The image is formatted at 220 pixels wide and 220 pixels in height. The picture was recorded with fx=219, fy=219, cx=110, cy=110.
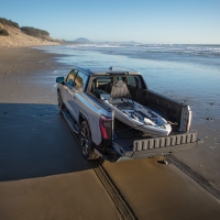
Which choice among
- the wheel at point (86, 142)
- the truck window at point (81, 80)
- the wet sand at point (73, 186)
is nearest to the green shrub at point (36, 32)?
the truck window at point (81, 80)

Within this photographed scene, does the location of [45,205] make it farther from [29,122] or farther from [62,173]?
[29,122]

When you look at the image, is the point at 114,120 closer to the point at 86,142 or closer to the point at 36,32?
the point at 86,142

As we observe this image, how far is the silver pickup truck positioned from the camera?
3508 millimetres

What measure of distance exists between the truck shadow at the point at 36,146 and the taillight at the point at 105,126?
0.91m

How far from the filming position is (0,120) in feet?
21.0

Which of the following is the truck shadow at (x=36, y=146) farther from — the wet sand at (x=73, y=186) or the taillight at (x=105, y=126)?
the taillight at (x=105, y=126)

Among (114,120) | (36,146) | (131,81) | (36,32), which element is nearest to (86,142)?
(114,120)

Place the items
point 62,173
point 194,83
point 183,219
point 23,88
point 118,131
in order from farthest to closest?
point 194,83 < point 23,88 < point 118,131 < point 62,173 < point 183,219

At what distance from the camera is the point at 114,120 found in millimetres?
4574

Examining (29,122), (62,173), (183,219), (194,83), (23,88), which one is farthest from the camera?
(194,83)

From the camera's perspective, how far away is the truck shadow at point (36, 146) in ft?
13.1

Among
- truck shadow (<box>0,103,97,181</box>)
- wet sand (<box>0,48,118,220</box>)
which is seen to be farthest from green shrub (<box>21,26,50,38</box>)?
wet sand (<box>0,48,118,220</box>)

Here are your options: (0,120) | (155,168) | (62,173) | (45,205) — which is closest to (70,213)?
(45,205)

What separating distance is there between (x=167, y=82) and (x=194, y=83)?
1470mm
